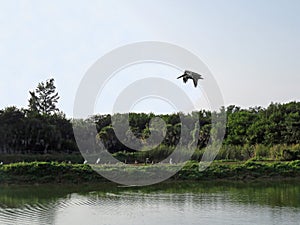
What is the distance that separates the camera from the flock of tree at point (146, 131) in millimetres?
30812

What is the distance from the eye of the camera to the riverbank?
70.6ft

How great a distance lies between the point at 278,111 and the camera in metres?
36.7

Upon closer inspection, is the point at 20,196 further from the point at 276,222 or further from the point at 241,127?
the point at 241,127

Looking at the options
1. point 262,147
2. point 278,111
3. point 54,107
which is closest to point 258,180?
point 262,147

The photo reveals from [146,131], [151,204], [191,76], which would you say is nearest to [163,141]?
[146,131]

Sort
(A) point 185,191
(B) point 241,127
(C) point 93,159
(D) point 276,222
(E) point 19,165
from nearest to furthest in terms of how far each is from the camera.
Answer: (D) point 276,222, (A) point 185,191, (E) point 19,165, (C) point 93,159, (B) point 241,127

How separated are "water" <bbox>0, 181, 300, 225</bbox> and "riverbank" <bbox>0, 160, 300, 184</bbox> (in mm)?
887

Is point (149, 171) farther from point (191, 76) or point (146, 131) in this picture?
point (191, 76)

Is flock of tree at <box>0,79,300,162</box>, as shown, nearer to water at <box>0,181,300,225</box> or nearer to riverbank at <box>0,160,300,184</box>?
riverbank at <box>0,160,300,184</box>

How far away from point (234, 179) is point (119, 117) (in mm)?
7257

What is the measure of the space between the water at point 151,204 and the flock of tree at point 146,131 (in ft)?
28.3

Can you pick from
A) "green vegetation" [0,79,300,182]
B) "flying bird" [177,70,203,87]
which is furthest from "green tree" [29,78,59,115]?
"flying bird" [177,70,203,87]

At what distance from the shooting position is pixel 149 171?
23.3m

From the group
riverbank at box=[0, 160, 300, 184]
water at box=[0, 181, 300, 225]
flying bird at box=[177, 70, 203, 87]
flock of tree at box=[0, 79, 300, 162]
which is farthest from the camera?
flock of tree at box=[0, 79, 300, 162]
